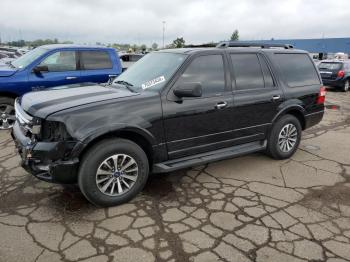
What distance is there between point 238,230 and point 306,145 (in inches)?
141

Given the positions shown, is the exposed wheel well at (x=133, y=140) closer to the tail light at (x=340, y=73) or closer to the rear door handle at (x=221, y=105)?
the rear door handle at (x=221, y=105)

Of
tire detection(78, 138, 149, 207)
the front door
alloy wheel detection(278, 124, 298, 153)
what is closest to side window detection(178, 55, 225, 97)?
the front door

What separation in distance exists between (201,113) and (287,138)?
1962 millimetres

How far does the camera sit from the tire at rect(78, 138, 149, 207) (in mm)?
3457

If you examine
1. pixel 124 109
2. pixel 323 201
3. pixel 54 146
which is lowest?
pixel 323 201

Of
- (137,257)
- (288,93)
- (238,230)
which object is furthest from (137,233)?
(288,93)

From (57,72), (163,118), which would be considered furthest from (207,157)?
(57,72)

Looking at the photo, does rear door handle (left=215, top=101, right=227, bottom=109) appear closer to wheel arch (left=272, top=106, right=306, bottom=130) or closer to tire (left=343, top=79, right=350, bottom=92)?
wheel arch (left=272, top=106, right=306, bottom=130)

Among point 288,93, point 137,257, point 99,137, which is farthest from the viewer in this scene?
point 288,93

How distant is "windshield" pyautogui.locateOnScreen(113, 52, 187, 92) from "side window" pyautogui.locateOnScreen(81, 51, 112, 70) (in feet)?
9.19

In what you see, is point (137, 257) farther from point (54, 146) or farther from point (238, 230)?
point (54, 146)

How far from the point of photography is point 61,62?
698cm

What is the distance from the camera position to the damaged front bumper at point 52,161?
10.9ft

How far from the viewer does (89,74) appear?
23.8ft
